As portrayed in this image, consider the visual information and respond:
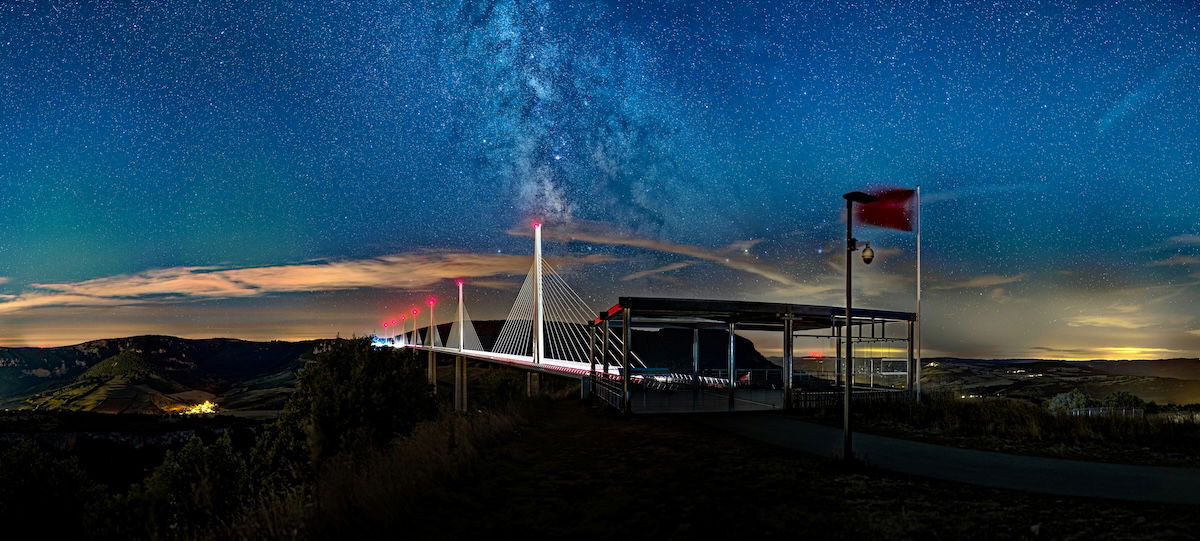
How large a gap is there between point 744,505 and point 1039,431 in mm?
10264

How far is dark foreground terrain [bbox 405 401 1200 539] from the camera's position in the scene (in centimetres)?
730

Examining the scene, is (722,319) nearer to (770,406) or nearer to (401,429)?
(770,406)

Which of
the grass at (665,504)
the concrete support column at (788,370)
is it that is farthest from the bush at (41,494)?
the concrete support column at (788,370)

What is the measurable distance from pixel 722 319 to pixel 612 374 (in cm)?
520

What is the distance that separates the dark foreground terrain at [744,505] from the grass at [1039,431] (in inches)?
196

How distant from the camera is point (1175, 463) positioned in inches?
452

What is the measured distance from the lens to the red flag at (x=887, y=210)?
42.0 feet

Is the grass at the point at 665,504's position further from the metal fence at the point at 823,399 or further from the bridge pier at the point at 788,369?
the metal fence at the point at 823,399

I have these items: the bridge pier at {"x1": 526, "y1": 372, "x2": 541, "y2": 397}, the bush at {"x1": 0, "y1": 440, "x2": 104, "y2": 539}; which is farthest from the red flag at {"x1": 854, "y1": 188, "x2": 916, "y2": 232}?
the bush at {"x1": 0, "y1": 440, "x2": 104, "y2": 539}

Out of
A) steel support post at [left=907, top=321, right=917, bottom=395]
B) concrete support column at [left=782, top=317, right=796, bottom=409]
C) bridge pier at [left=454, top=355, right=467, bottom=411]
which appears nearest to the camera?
concrete support column at [left=782, top=317, right=796, bottom=409]

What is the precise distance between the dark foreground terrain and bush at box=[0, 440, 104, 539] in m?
24.7

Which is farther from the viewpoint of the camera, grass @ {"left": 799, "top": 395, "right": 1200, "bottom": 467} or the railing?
the railing

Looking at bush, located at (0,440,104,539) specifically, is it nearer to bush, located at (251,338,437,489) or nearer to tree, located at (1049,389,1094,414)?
bush, located at (251,338,437,489)

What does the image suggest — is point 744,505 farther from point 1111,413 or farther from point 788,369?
point 1111,413
